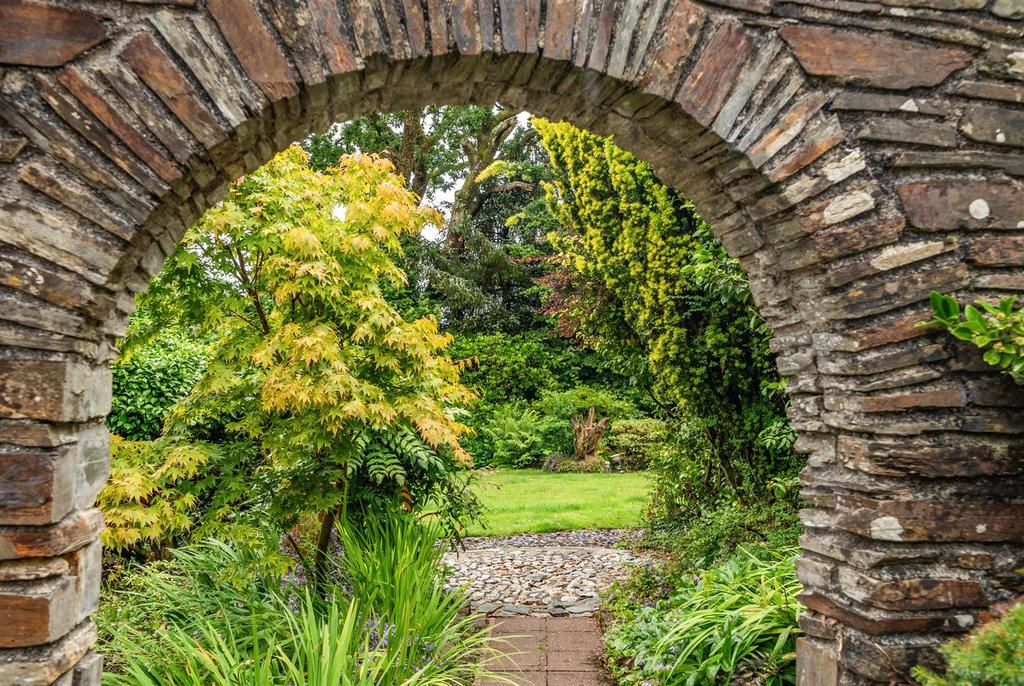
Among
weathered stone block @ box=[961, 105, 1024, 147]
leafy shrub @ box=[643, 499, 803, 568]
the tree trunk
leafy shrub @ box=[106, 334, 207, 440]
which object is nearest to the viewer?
weathered stone block @ box=[961, 105, 1024, 147]

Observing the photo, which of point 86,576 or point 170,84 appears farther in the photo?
point 86,576

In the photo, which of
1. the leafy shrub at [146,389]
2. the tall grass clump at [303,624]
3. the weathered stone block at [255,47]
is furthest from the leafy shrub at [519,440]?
the weathered stone block at [255,47]

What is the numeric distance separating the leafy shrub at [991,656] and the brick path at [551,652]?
2.16 meters

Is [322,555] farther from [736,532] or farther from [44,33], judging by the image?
[44,33]

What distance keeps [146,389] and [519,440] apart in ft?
21.9

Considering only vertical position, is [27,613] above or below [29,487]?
below

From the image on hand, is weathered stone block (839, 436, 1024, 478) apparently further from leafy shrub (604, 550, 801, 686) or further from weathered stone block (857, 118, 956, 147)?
weathered stone block (857, 118, 956, 147)

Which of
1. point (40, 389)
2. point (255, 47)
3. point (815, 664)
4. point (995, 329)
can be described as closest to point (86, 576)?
point (40, 389)

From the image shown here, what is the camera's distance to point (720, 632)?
10.2 ft

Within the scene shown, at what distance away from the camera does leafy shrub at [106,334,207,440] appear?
5.43 meters

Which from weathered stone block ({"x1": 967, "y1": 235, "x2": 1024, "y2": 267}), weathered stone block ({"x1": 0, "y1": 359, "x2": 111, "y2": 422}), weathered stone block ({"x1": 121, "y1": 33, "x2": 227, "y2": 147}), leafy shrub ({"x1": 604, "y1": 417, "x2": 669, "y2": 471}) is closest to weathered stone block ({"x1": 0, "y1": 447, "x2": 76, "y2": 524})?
weathered stone block ({"x1": 0, "y1": 359, "x2": 111, "y2": 422})

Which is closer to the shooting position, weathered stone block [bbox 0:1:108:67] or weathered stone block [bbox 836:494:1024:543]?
weathered stone block [bbox 0:1:108:67]

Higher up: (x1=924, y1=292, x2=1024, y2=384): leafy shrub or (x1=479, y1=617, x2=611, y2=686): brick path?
(x1=924, y1=292, x2=1024, y2=384): leafy shrub

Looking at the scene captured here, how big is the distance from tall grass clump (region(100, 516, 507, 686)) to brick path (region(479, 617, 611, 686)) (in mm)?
216
